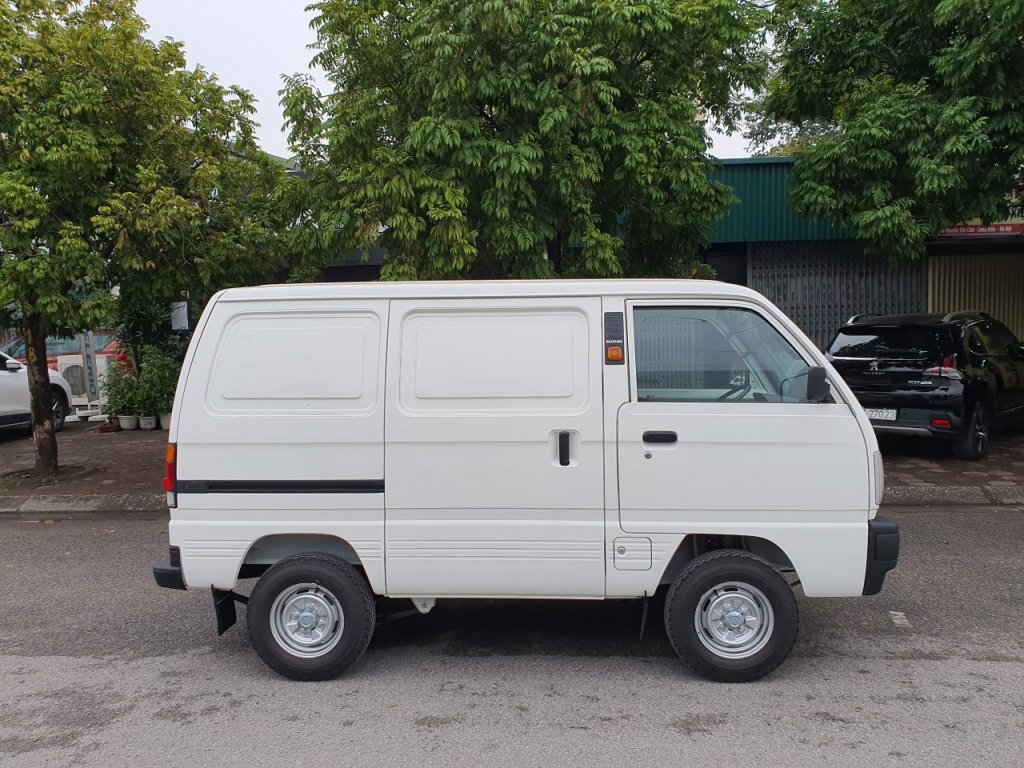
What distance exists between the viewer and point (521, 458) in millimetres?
4355

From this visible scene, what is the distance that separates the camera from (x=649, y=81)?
8406 millimetres

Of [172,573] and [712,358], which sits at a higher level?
[712,358]

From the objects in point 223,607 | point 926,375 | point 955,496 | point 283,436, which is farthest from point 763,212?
point 223,607

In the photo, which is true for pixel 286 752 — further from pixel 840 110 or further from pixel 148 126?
pixel 840 110

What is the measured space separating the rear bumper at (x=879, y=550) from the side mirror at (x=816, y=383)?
0.70 m

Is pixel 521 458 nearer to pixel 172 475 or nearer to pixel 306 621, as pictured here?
pixel 306 621

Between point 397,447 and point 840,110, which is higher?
point 840,110

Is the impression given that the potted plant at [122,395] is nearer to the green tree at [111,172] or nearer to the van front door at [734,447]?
the green tree at [111,172]

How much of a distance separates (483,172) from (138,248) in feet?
11.9

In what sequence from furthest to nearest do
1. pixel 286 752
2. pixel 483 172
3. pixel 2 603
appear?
pixel 483 172 < pixel 2 603 < pixel 286 752

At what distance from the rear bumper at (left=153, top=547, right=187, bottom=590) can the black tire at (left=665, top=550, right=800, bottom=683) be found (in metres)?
2.56

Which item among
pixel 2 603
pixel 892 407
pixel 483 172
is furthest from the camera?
pixel 892 407

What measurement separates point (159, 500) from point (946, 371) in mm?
8433

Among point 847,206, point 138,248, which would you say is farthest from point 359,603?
point 847,206
